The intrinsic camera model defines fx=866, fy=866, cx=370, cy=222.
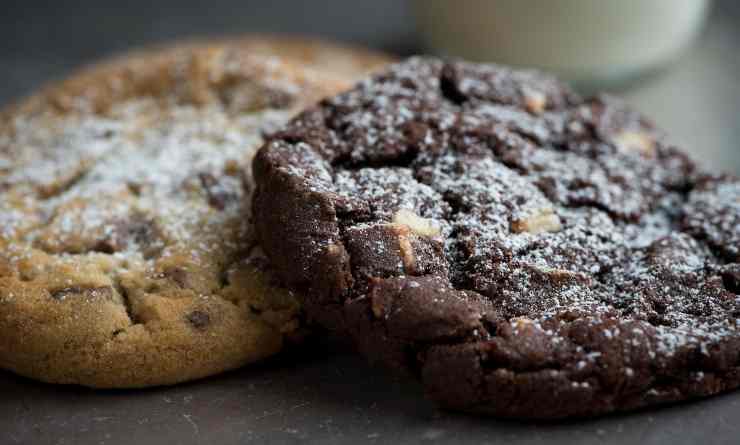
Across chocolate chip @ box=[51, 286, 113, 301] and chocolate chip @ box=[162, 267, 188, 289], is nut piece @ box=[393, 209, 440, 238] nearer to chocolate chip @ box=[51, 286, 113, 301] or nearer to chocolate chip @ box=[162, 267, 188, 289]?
chocolate chip @ box=[162, 267, 188, 289]

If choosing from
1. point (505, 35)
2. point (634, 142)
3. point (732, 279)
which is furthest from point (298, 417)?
point (505, 35)

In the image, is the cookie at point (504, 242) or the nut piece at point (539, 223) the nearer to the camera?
the cookie at point (504, 242)

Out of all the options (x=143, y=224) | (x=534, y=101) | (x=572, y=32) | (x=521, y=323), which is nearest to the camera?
(x=521, y=323)

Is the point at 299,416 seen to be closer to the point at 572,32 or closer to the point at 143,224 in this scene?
the point at 143,224

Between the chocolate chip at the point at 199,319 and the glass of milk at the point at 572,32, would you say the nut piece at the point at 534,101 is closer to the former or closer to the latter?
the glass of milk at the point at 572,32

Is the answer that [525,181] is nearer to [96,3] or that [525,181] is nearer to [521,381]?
[521,381]

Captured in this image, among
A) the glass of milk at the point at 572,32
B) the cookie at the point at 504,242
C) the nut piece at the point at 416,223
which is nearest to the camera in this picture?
the cookie at the point at 504,242

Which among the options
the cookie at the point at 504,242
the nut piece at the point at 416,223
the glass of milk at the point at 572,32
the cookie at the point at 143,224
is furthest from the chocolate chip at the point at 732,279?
the glass of milk at the point at 572,32

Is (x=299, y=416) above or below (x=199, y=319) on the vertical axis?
below
